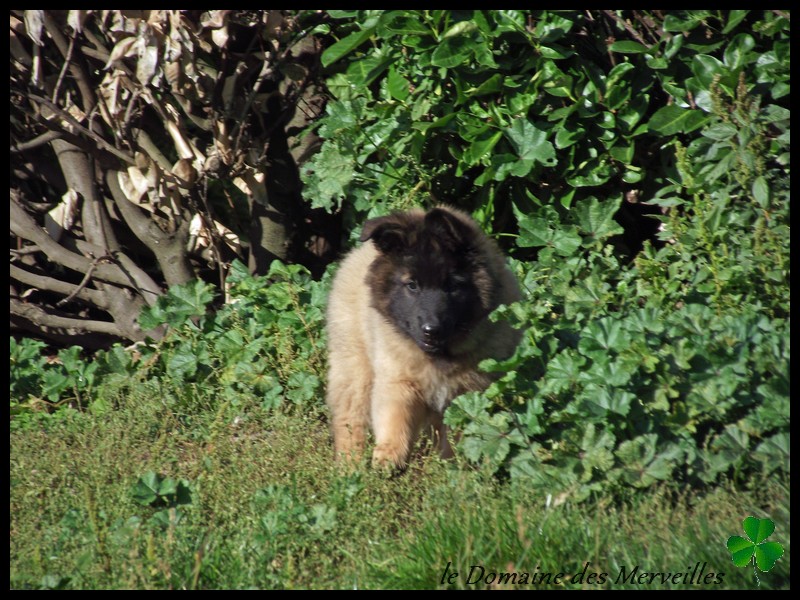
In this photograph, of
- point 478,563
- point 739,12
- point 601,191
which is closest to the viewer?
point 478,563

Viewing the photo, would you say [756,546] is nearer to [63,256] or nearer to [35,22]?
[35,22]

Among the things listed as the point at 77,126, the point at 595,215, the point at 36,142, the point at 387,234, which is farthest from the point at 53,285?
the point at 595,215

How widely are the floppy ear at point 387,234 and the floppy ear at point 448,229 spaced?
0.16m

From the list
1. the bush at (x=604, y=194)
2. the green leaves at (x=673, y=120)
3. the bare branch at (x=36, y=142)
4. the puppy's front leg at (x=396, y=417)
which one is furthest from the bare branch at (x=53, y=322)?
the green leaves at (x=673, y=120)

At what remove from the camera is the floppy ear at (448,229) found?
4824mm

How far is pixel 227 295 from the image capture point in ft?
21.4

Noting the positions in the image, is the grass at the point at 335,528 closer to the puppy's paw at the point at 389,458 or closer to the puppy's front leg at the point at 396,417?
the puppy's paw at the point at 389,458

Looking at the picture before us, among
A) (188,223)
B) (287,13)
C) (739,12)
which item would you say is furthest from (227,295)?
(739,12)

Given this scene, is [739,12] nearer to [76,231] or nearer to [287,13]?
[287,13]

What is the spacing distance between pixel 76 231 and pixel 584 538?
193 inches

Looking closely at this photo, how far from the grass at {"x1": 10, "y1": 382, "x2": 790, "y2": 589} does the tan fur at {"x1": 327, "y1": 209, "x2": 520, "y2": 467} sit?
1.27ft

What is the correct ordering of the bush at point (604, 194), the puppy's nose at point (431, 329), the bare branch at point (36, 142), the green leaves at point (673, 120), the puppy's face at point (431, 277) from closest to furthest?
1. the bush at point (604, 194)
2. the puppy's nose at point (431, 329)
3. the puppy's face at point (431, 277)
4. the green leaves at point (673, 120)
5. the bare branch at point (36, 142)

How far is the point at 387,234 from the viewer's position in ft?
16.3

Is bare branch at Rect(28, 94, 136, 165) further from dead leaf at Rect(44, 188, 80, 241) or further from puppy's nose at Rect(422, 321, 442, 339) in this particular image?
puppy's nose at Rect(422, 321, 442, 339)
